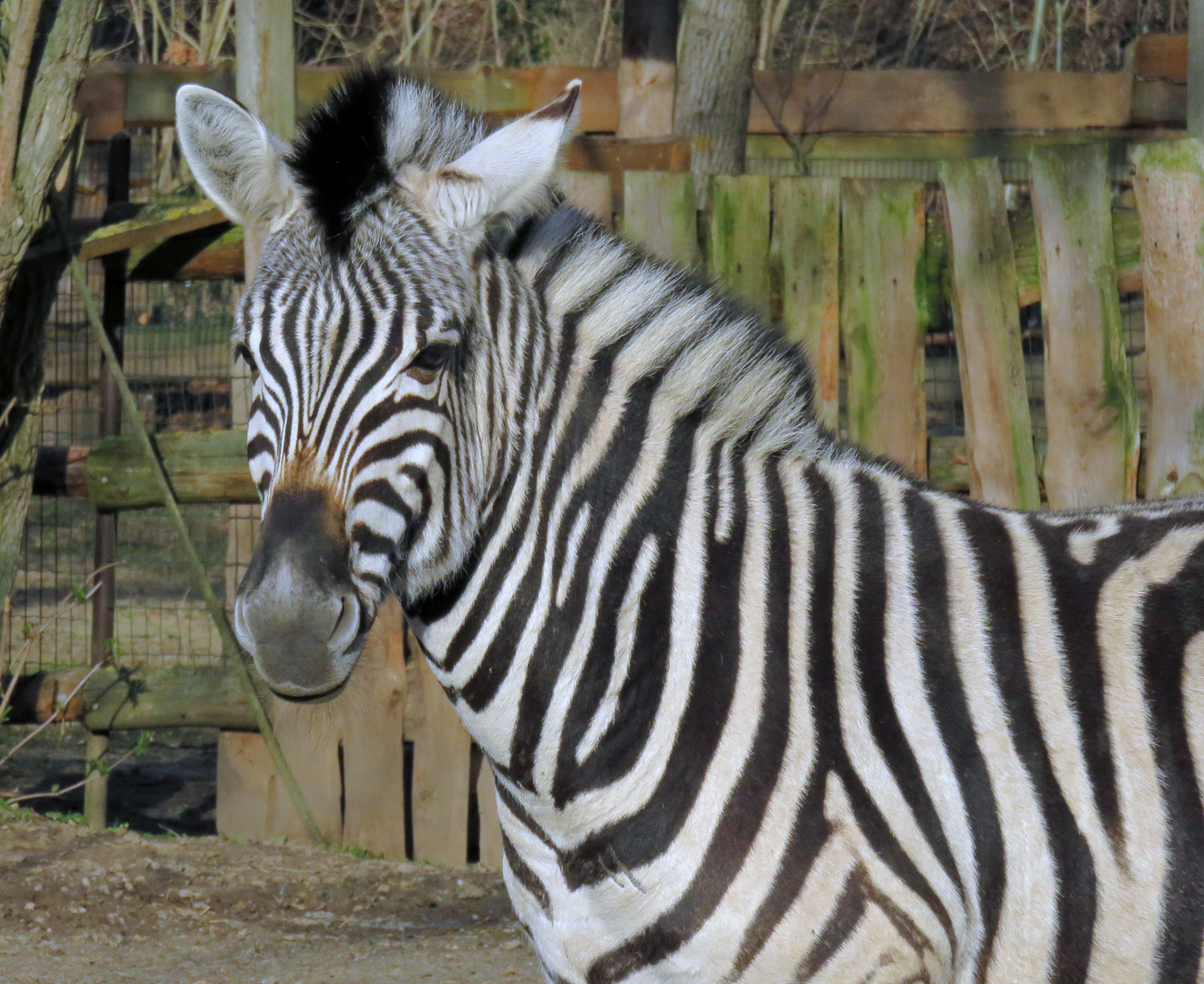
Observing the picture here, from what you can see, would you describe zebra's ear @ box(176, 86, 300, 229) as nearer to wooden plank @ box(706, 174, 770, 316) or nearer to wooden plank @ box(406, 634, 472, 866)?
wooden plank @ box(706, 174, 770, 316)

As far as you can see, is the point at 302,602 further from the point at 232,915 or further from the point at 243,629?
the point at 232,915

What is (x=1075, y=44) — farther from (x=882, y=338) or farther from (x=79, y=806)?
(x=79, y=806)

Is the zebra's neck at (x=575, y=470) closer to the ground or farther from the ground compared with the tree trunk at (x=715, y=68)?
closer to the ground

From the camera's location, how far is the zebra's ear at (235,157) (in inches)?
97.7

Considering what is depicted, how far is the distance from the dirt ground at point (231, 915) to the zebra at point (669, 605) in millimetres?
1994

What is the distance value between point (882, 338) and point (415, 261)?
8.78ft

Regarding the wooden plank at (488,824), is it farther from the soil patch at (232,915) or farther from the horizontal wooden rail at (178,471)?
the horizontal wooden rail at (178,471)

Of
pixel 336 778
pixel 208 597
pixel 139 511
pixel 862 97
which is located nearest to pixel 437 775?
pixel 336 778

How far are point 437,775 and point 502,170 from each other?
3.39 meters

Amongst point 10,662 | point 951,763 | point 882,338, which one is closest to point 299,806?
point 10,662

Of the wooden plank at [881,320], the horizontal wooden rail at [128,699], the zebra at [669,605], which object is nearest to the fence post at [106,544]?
the horizontal wooden rail at [128,699]

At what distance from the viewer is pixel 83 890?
475 centimetres

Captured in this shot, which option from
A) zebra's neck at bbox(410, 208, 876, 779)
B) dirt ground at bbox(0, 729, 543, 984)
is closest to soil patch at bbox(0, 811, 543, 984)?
dirt ground at bbox(0, 729, 543, 984)

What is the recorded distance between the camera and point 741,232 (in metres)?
4.66
